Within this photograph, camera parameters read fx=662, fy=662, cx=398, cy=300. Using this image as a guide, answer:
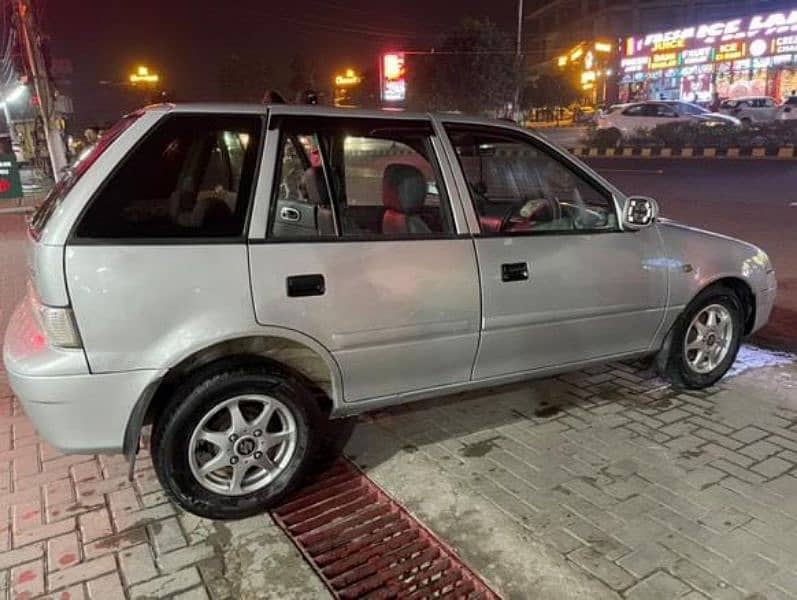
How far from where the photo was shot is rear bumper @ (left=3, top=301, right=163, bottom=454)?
2650 millimetres

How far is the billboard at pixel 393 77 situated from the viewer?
140 feet

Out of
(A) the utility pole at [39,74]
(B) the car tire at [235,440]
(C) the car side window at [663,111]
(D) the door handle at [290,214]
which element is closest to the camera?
(B) the car tire at [235,440]

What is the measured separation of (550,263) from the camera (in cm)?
351

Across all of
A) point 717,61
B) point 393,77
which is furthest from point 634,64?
point 393,77

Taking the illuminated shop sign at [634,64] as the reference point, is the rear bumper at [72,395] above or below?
below

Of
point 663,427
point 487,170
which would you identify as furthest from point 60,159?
point 663,427

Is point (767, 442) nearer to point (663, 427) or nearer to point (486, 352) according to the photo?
point (663, 427)

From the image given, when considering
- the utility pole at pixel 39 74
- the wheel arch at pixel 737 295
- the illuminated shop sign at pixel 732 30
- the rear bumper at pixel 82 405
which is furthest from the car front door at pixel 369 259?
the illuminated shop sign at pixel 732 30

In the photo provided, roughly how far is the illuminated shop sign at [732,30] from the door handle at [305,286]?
36.7 metres

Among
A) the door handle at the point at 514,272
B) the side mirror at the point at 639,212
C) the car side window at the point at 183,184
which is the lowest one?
the door handle at the point at 514,272

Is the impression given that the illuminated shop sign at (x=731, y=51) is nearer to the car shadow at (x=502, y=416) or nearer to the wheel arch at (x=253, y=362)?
the car shadow at (x=502, y=416)

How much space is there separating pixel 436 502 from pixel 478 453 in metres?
0.53

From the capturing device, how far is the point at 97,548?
2840 mm

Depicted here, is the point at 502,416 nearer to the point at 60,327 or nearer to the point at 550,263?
the point at 550,263
